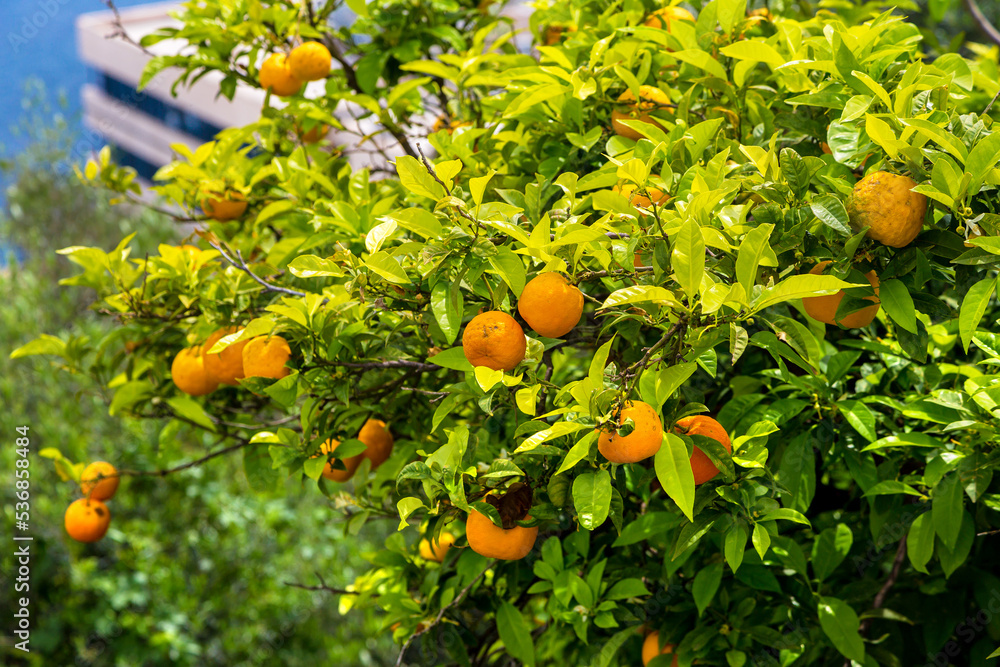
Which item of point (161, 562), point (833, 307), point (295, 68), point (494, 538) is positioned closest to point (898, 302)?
point (833, 307)

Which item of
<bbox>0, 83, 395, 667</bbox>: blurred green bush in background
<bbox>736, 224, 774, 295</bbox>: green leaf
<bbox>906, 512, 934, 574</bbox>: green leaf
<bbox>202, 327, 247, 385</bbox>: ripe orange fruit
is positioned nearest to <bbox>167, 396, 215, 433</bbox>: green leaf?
<bbox>202, 327, 247, 385</bbox>: ripe orange fruit

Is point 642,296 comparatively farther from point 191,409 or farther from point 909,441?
point 191,409

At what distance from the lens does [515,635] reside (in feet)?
3.77

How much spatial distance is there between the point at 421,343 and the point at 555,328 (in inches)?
12.0

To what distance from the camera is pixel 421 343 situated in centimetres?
108

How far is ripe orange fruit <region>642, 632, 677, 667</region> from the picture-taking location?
44.6 inches

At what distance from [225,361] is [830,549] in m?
0.91

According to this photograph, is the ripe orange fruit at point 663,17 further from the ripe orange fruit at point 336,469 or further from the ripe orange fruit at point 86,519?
the ripe orange fruit at point 86,519

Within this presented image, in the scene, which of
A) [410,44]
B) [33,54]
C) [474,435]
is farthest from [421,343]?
[33,54]

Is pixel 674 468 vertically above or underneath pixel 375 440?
above

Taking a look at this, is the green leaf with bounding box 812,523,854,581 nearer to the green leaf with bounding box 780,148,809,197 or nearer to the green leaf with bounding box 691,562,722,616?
the green leaf with bounding box 691,562,722,616

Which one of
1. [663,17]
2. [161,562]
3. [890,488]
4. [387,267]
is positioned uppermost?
[663,17]

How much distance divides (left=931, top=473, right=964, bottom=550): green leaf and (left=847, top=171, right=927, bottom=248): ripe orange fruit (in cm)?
35

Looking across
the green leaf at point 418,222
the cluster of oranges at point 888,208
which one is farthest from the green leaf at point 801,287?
the green leaf at point 418,222
